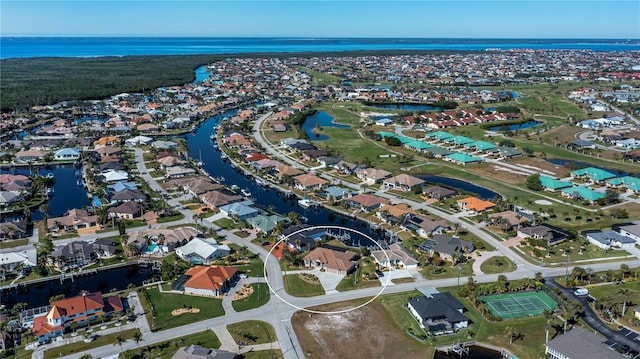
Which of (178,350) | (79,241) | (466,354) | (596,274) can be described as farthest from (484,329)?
(79,241)

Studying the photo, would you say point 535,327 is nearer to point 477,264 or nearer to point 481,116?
point 477,264

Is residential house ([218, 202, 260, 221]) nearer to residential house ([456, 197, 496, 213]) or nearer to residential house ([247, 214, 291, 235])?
residential house ([247, 214, 291, 235])

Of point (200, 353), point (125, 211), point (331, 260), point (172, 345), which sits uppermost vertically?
point (125, 211)

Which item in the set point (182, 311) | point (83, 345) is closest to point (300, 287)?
point (182, 311)

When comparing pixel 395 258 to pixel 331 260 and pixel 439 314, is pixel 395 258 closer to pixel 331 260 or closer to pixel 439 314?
pixel 331 260

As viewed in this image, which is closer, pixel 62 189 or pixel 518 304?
pixel 518 304

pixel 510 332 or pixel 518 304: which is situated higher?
pixel 510 332
